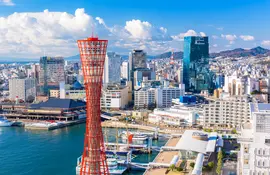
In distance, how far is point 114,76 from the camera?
39.4 metres

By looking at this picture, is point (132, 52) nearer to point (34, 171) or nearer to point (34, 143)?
point (34, 143)

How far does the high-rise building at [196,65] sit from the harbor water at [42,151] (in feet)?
56.4

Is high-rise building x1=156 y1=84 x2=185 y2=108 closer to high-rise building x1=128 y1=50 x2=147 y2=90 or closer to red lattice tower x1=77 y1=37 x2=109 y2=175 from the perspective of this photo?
high-rise building x1=128 y1=50 x2=147 y2=90

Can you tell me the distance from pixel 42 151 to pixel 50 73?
20.3 meters

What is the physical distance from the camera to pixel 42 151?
15.6m

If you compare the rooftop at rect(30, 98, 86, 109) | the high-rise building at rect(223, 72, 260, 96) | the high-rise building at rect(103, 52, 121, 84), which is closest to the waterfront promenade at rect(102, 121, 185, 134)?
the rooftop at rect(30, 98, 86, 109)

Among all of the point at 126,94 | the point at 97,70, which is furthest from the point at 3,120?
the point at 97,70

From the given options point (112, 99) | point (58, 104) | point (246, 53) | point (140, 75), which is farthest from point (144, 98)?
point (246, 53)

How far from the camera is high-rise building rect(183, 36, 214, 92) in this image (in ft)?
119

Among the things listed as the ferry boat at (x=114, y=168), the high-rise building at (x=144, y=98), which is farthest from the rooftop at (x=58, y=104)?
the ferry boat at (x=114, y=168)

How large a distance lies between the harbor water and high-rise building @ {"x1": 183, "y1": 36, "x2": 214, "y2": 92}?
677 inches

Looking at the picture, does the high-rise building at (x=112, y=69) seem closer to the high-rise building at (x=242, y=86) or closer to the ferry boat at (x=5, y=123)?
the high-rise building at (x=242, y=86)

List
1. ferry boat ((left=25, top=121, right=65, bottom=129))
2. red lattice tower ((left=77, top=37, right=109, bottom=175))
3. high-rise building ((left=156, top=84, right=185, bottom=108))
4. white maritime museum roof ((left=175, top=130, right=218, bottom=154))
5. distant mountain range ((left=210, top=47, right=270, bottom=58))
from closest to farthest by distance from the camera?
1. red lattice tower ((left=77, top=37, right=109, bottom=175))
2. white maritime museum roof ((left=175, top=130, right=218, bottom=154))
3. ferry boat ((left=25, top=121, right=65, bottom=129))
4. high-rise building ((left=156, top=84, right=185, bottom=108))
5. distant mountain range ((left=210, top=47, right=270, bottom=58))

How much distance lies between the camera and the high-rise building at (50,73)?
33.9 metres
